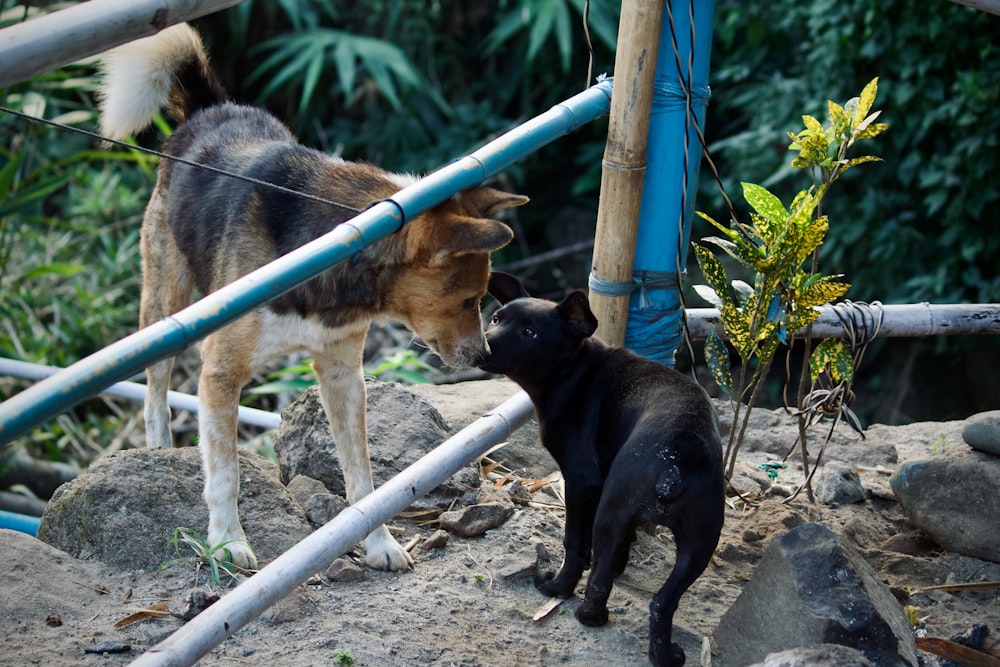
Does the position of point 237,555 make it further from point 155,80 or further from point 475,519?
point 155,80

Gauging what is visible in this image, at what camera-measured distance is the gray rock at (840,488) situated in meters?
4.18

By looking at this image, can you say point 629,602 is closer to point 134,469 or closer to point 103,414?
point 134,469

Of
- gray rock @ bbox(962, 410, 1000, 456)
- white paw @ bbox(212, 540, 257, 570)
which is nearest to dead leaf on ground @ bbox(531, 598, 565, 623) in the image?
white paw @ bbox(212, 540, 257, 570)

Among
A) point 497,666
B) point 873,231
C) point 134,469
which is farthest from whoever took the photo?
point 873,231

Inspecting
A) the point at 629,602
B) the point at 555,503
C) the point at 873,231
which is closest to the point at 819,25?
the point at 873,231

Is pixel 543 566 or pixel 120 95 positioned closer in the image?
pixel 543 566

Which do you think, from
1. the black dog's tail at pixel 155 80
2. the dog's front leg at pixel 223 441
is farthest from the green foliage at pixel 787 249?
the black dog's tail at pixel 155 80

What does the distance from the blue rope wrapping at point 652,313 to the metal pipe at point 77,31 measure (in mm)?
1844

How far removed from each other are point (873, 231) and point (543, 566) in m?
4.98

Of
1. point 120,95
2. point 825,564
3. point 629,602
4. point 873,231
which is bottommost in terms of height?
point 629,602

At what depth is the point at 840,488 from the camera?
4.20m

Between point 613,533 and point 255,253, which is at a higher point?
point 255,253

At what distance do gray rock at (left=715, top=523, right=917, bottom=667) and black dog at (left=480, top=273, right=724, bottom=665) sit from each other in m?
0.20

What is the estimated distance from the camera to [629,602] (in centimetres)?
341
